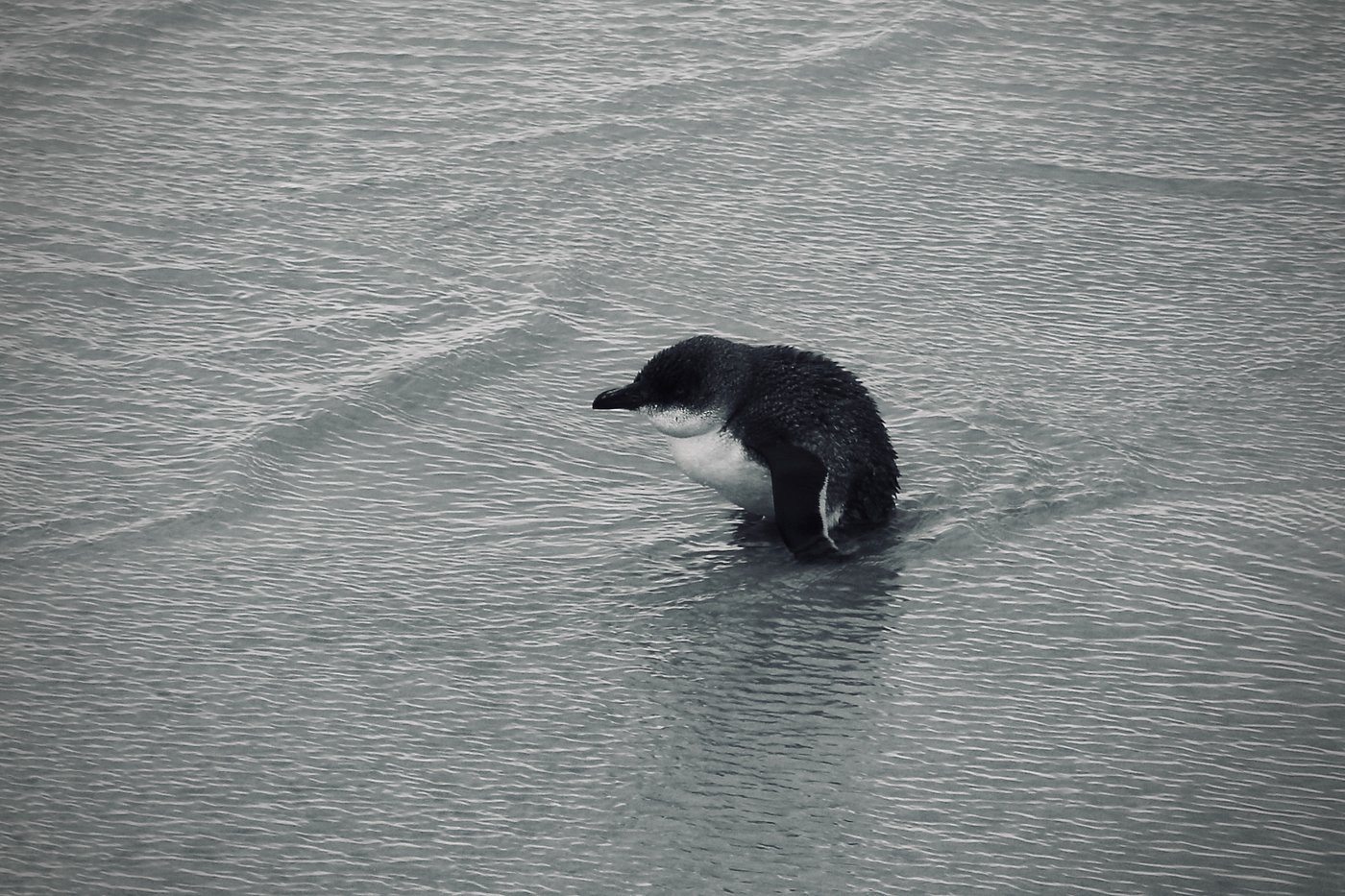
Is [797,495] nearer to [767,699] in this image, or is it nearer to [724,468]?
[724,468]

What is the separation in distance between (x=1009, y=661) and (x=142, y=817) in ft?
5.97

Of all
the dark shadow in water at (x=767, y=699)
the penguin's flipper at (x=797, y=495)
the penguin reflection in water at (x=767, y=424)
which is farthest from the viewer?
the penguin reflection in water at (x=767, y=424)

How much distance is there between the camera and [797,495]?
389 centimetres

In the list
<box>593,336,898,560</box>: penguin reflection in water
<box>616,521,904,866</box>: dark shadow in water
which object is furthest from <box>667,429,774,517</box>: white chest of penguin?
<box>616,521,904,866</box>: dark shadow in water

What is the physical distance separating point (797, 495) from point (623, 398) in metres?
0.55

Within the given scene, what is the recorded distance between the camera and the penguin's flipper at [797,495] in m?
3.86

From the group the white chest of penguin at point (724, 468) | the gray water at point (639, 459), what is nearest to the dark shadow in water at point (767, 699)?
the gray water at point (639, 459)

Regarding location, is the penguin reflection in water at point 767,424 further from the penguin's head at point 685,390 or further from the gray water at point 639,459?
the gray water at point 639,459

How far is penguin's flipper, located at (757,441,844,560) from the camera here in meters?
3.86

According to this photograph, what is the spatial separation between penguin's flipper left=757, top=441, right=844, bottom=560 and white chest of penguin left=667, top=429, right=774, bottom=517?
81 mm

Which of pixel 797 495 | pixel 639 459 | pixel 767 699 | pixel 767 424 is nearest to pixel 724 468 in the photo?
pixel 767 424

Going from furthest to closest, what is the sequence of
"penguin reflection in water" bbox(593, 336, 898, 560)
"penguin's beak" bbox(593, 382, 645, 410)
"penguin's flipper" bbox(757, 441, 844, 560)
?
"penguin's beak" bbox(593, 382, 645, 410) < "penguin reflection in water" bbox(593, 336, 898, 560) < "penguin's flipper" bbox(757, 441, 844, 560)

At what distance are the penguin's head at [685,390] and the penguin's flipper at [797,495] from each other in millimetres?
192

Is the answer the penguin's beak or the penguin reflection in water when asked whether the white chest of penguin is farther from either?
the penguin's beak
